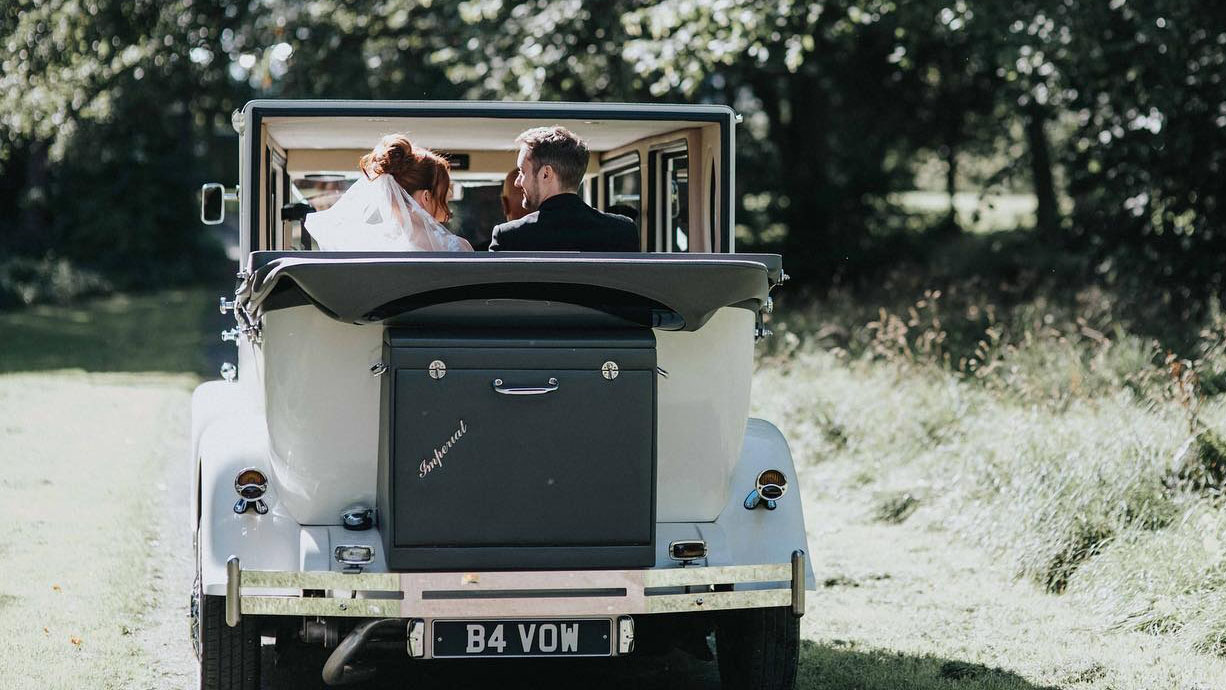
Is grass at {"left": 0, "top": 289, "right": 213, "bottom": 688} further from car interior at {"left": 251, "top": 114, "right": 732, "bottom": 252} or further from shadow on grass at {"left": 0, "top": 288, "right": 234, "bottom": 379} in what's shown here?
car interior at {"left": 251, "top": 114, "right": 732, "bottom": 252}

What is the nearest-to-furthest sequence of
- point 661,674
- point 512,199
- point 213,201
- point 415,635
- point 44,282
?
point 415,635
point 661,674
point 213,201
point 512,199
point 44,282

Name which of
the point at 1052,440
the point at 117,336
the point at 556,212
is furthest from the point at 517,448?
the point at 117,336

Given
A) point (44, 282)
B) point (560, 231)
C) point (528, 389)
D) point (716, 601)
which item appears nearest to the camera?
point (528, 389)

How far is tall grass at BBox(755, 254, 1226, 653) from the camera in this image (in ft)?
19.4

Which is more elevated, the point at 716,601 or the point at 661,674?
the point at 716,601

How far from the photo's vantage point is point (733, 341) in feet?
14.0

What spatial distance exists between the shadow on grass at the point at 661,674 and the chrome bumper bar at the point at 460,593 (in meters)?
1.27

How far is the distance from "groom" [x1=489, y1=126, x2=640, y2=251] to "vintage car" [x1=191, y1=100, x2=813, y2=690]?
434 millimetres

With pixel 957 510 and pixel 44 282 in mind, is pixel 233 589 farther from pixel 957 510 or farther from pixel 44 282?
pixel 44 282

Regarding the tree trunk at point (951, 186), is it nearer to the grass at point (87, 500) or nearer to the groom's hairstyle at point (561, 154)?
the grass at point (87, 500)

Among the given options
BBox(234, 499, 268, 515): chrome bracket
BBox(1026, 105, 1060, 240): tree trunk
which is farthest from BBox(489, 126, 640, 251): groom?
BBox(1026, 105, 1060, 240): tree trunk

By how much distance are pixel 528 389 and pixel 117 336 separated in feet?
51.4

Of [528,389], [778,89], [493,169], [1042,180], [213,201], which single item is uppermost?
[778,89]

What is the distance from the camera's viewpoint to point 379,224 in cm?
477
